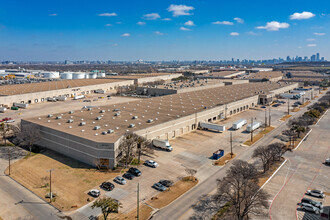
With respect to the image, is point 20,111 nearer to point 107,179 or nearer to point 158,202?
point 107,179

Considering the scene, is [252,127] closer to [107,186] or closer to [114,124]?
[114,124]

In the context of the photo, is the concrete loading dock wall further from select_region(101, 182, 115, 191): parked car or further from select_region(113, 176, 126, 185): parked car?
select_region(101, 182, 115, 191): parked car

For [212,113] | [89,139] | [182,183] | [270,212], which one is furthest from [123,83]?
[270,212]

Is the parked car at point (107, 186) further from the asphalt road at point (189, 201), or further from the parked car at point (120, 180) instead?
the asphalt road at point (189, 201)

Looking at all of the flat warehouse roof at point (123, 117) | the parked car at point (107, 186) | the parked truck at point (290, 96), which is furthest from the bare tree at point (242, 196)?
the parked truck at point (290, 96)

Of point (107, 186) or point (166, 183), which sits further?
point (166, 183)

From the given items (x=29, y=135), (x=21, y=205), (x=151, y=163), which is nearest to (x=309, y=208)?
(x=151, y=163)

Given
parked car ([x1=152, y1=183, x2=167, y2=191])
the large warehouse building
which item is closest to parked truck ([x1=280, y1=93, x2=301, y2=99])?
the large warehouse building
